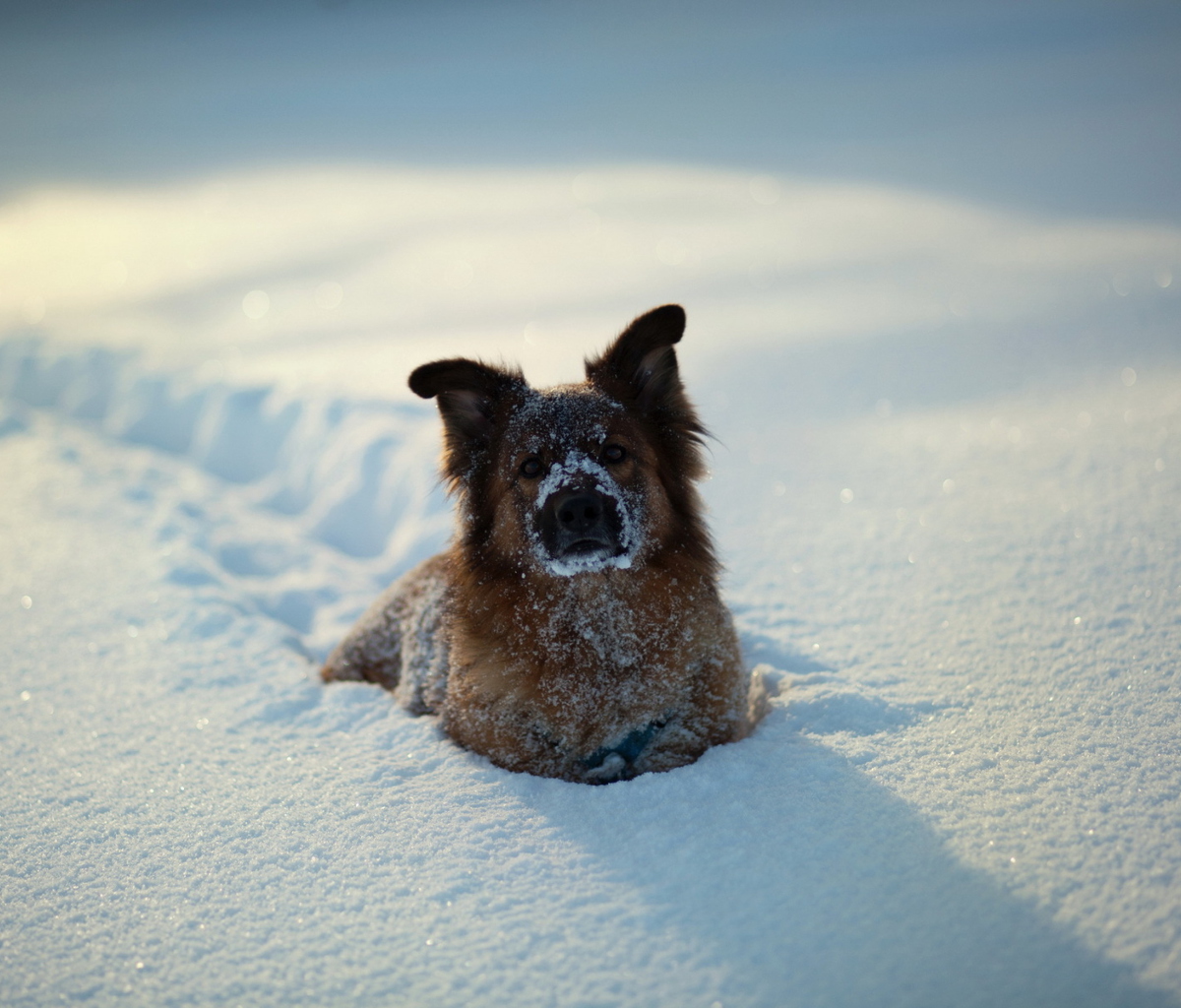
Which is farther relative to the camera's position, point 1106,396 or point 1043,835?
point 1106,396

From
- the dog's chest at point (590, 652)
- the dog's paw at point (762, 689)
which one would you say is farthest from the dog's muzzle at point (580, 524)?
the dog's paw at point (762, 689)

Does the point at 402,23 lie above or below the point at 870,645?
above

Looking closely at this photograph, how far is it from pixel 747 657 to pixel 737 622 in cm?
25

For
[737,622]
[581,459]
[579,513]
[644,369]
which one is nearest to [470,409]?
[581,459]

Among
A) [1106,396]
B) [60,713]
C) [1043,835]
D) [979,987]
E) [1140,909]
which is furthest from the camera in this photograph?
[1106,396]

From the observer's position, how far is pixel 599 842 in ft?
8.95

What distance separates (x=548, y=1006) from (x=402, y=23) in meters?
29.6

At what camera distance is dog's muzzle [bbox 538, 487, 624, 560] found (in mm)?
3129

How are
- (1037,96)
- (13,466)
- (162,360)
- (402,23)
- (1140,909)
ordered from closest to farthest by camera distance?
1. (1140,909)
2. (13,466)
3. (162,360)
4. (1037,96)
5. (402,23)

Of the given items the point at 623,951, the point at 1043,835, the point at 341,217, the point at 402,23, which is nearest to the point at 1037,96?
the point at 341,217

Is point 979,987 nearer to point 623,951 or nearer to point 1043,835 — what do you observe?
point 1043,835

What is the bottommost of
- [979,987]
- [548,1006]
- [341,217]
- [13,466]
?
[548,1006]

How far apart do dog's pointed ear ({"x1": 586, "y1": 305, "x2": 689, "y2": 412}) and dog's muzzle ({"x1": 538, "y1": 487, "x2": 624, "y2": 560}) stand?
2.20 ft

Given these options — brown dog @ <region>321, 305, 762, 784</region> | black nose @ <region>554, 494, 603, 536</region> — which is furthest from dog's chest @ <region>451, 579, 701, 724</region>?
black nose @ <region>554, 494, 603, 536</region>
